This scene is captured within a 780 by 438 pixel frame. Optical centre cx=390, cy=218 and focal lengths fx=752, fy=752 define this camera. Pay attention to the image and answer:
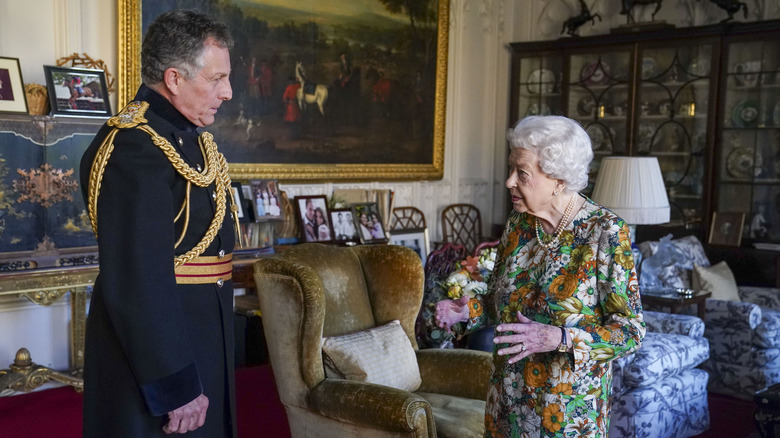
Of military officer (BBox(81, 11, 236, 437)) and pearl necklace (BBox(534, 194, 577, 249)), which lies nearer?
military officer (BBox(81, 11, 236, 437))

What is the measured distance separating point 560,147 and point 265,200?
356 centimetres

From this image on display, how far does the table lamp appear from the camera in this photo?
4527 millimetres

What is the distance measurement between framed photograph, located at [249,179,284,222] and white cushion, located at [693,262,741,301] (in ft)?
9.72

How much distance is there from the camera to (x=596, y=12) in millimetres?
7297


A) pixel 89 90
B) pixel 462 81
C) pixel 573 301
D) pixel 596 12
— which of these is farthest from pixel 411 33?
pixel 573 301

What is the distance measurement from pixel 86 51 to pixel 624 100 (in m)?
4.51

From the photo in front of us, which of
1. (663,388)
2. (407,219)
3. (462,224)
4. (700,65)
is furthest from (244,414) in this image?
(700,65)

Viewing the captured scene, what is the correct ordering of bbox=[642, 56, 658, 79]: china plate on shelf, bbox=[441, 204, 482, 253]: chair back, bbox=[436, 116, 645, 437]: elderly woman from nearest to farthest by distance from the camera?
bbox=[436, 116, 645, 437]: elderly woman → bbox=[642, 56, 658, 79]: china plate on shelf → bbox=[441, 204, 482, 253]: chair back

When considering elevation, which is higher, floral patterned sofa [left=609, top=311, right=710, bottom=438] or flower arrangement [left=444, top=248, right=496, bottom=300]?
flower arrangement [left=444, top=248, right=496, bottom=300]

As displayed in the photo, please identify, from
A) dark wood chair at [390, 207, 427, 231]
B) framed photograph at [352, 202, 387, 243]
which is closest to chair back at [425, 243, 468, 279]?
framed photograph at [352, 202, 387, 243]

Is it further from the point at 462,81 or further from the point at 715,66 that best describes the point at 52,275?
the point at 715,66

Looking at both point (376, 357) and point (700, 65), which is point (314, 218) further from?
point (700, 65)

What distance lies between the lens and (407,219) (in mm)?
6738

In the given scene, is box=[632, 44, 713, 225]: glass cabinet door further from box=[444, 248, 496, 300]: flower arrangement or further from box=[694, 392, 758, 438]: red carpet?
box=[444, 248, 496, 300]: flower arrangement
